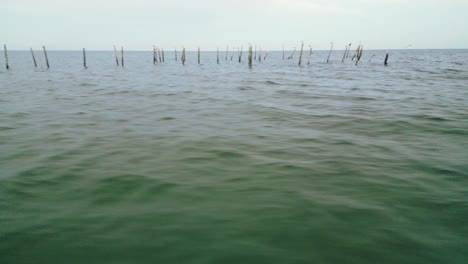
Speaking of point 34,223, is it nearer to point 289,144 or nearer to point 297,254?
point 297,254

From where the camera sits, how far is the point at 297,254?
10.4ft

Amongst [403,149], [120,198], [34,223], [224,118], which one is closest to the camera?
[34,223]

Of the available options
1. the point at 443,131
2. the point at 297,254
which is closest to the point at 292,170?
the point at 297,254

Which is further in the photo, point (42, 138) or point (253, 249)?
point (42, 138)

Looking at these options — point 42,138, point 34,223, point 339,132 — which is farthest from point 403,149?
point 42,138

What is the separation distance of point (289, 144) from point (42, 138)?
6.52 metres

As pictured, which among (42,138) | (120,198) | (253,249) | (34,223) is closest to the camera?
(253,249)

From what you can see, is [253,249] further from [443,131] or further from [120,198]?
[443,131]

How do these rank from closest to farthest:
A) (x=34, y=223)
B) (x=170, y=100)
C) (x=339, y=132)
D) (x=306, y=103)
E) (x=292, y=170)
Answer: (x=34, y=223), (x=292, y=170), (x=339, y=132), (x=306, y=103), (x=170, y=100)

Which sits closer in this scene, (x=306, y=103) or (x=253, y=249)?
(x=253, y=249)

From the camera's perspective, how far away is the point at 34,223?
3.68 m

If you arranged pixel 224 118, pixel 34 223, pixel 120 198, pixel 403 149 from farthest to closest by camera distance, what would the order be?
pixel 224 118
pixel 403 149
pixel 120 198
pixel 34 223

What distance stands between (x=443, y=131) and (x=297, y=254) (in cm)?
751

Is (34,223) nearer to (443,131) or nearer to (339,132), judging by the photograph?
(339,132)
